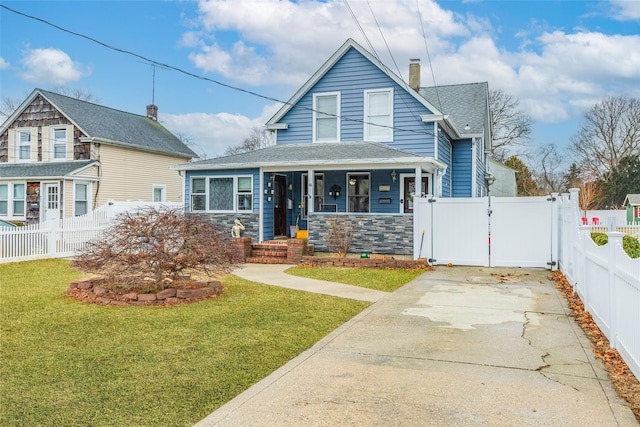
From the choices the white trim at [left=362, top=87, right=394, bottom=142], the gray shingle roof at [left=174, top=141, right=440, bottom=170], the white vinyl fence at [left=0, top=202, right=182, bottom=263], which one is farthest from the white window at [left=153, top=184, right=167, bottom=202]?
the white trim at [left=362, top=87, right=394, bottom=142]

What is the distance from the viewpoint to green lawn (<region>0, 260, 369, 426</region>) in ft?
12.1

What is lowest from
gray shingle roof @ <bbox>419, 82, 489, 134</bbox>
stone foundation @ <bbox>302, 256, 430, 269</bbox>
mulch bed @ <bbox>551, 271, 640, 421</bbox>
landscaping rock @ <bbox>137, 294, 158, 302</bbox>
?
mulch bed @ <bbox>551, 271, 640, 421</bbox>

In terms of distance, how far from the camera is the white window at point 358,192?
53.3 ft

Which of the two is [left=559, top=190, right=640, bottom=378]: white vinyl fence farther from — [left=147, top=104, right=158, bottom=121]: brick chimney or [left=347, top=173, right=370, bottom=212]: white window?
[left=147, top=104, right=158, bottom=121]: brick chimney

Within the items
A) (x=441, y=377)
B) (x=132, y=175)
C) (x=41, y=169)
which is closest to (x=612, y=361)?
(x=441, y=377)

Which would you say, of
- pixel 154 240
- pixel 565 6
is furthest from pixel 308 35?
pixel 154 240

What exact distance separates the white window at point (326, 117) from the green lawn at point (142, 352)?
9.38 m

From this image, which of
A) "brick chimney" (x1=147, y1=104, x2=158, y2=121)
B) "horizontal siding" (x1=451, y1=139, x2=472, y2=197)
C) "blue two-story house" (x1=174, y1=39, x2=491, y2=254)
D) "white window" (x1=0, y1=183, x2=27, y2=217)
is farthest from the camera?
"brick chimney" (x1=147, y1=104, x2=158, y2=121)

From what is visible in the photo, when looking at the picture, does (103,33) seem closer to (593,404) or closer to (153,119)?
(593,404)

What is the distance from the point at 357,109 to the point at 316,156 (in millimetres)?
2924

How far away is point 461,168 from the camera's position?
19.0m

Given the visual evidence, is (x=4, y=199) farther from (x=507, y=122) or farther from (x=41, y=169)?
(x=507, y=122)

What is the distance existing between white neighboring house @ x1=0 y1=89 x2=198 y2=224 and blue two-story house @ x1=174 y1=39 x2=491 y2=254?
8.43m

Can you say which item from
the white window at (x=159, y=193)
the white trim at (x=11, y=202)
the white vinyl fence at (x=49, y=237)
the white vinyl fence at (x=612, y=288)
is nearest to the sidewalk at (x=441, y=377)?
the white vinyl fence at (x=612, y=288)
